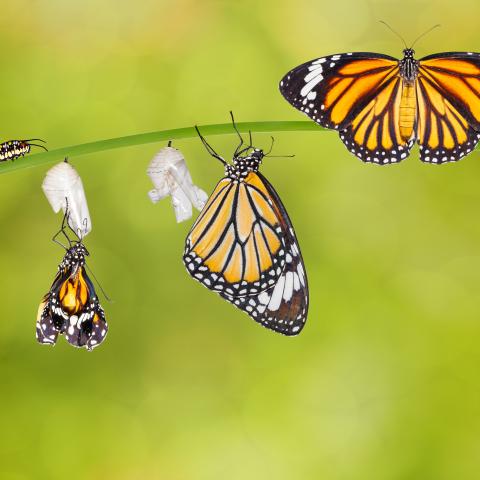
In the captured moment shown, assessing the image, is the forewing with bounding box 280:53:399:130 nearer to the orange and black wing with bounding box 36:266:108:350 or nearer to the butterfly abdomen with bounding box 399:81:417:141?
the butterfly abdomen with bounding box 399:81:417:141

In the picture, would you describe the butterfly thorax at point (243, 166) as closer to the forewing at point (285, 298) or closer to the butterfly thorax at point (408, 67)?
the forewing at point (285, 298)

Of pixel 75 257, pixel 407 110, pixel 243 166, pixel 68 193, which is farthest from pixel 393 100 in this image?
pixel 75 257

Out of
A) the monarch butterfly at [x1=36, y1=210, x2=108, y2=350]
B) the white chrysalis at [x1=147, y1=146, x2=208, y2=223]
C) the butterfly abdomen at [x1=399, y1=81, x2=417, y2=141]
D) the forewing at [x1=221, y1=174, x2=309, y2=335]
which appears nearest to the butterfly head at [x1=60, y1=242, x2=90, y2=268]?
the monarch butterfly at [x1=36, y1=210, x2=108, y2=350]

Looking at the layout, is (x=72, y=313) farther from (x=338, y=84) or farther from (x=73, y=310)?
(x=338, y=84)

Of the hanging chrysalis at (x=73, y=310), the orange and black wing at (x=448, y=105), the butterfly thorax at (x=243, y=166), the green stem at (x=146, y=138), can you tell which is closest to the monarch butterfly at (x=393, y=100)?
the orange and black wing at (x=448, y=105)

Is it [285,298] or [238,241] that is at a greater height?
[238,241]
